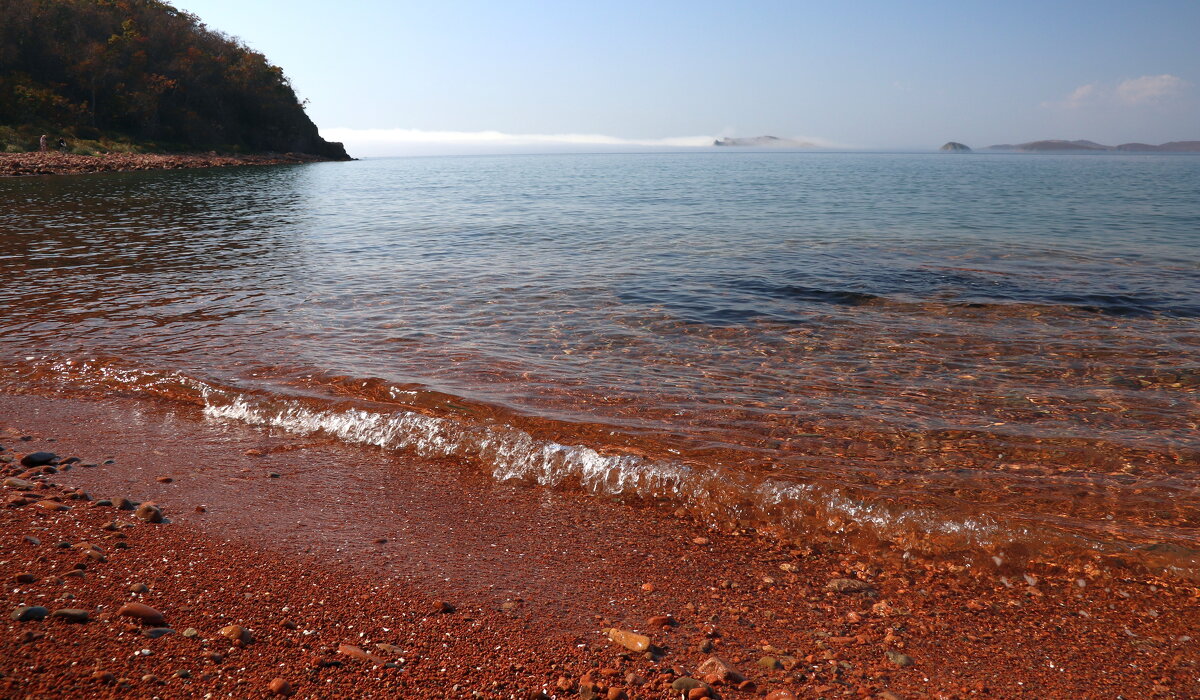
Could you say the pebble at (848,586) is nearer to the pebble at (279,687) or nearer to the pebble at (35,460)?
the pebble at (279,687)

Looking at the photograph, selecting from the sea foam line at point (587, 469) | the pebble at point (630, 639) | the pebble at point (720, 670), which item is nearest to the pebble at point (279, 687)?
the pebble at point (630, 639)

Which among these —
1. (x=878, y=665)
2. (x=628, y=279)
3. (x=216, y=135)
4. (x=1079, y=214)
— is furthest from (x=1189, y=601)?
(x=216, y=135)

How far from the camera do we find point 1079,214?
27.7 m

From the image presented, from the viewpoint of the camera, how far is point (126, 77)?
78188mm

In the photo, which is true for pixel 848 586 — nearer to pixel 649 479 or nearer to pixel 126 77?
pixel 649 479

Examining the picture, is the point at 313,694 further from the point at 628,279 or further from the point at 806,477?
the point at 628,279

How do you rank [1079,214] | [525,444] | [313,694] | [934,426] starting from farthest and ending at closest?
[1079,214] < [934,426] < [525,444] < [313,694]

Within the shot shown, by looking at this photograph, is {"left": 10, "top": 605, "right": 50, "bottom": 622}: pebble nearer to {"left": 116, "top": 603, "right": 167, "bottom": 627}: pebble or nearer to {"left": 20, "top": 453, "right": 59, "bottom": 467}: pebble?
{"left": 116, "top": 603, "right": 167, "bottom": 627}: pebble

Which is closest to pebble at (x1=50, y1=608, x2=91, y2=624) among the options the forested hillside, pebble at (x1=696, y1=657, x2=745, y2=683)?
pebble at (x1=696, y1=657, x2=745, y2=683)

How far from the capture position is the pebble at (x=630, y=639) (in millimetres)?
3479

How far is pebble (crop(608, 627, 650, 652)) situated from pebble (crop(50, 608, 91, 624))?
2697mm

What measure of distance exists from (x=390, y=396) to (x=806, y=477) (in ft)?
14.5

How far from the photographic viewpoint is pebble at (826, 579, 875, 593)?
4.22 meters

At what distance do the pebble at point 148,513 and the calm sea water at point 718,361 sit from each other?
1961 mm
